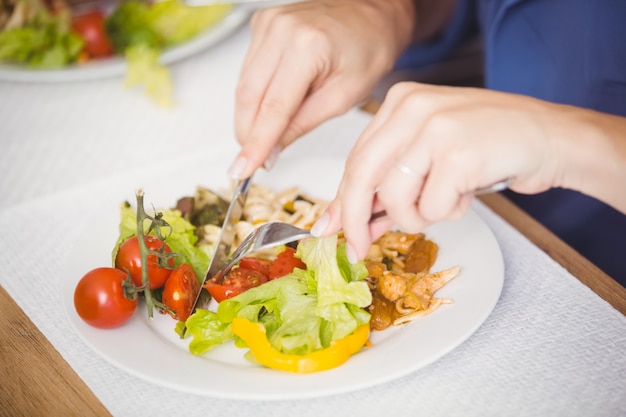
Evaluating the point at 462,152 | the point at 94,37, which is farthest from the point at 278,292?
the point at 94,37

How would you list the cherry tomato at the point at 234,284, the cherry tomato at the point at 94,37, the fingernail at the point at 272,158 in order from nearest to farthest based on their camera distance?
the cherry tomato at the point at 234,284 < the fingernail at the point at 272,158 < the cherry tomato at the point at 94,37

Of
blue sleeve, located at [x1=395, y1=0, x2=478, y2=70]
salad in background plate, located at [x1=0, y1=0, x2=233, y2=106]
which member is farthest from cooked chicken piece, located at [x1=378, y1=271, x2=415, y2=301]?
blue sleeve, located at [x1=395, y1=0, x2=478, y2=70]

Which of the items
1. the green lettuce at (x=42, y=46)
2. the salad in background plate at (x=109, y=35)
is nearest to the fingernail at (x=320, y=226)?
the salad in background plate at (x=109, y=35)

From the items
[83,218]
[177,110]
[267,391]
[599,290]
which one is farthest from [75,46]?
[599,290]

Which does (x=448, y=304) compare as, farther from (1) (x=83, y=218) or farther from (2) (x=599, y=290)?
(1) (x=83, y=218)

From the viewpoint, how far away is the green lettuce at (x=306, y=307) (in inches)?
38.7

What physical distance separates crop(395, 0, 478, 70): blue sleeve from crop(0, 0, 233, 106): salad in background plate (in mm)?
660

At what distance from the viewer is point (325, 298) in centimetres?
101

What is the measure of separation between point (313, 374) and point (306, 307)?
136 mm

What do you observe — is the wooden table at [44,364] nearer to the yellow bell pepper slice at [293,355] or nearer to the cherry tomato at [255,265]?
the yellow bell pepper slice at [293,355]

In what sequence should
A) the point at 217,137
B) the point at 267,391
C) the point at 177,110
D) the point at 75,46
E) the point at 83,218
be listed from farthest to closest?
the point at 75,46 → the point at 177,110 → the point at 217,137 → the point at 83,218 → the point at 267,391

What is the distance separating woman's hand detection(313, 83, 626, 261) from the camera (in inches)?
33.8

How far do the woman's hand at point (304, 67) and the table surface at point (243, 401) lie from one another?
217mm

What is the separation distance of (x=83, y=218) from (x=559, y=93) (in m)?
1.13
